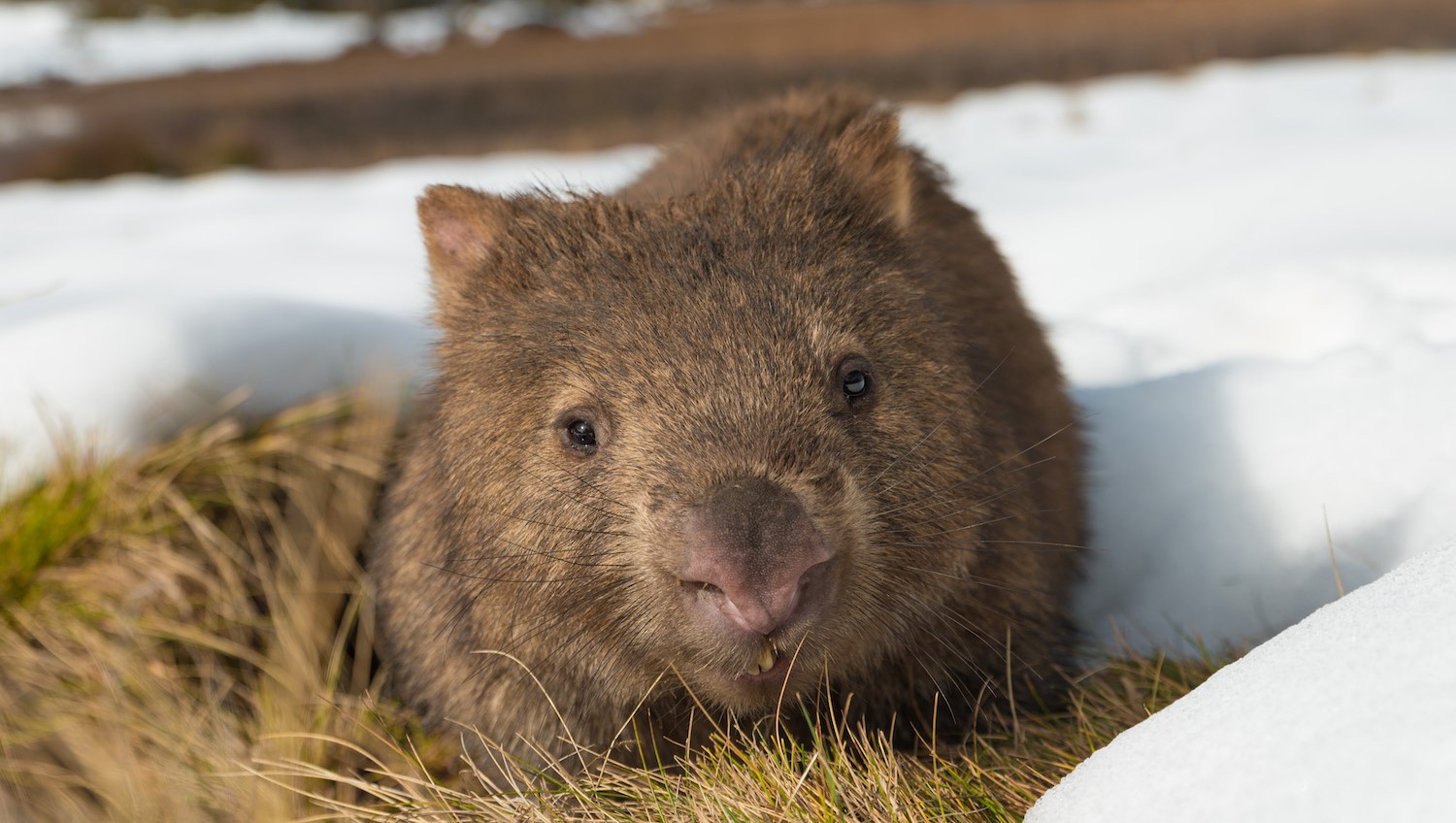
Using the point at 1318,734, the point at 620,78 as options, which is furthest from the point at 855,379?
the point at 620,78

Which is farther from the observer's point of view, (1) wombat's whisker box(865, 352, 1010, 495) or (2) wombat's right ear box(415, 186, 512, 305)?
(2) wombat's right ear box(415, 186, 512, 305)

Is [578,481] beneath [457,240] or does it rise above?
beneath

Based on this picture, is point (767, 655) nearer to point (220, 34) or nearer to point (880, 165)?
point (880, 165)

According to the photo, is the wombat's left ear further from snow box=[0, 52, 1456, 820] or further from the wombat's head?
snow box=[0, 52, 1456, 820]

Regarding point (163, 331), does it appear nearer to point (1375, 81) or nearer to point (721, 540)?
point (721, 540)

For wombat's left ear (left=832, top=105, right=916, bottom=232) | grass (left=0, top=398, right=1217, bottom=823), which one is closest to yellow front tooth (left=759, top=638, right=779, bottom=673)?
grass (left=0, top=398, right=1217, bottom=823)

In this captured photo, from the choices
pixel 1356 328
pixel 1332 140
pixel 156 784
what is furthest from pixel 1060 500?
pixel 1332 140
